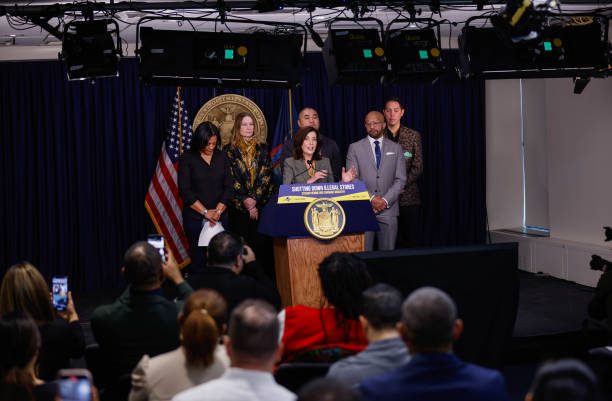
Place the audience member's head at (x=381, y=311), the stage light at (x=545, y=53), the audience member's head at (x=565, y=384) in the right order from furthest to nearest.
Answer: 1. the stage light at (x=545, y=53)
2. the audience member's head at (x=381, y=311)
3. the audience member's head at (x=565, y=384)

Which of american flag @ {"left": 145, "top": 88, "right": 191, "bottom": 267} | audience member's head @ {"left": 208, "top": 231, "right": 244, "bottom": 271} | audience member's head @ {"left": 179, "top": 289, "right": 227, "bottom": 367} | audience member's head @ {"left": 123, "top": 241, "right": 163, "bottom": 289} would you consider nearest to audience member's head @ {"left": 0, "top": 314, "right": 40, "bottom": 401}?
audience member's head @ {"left": 179, "top": 289, "right": 227, "bottom": 367}

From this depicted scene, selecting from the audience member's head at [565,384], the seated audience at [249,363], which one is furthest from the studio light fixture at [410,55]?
the audience member's head at [565,384]

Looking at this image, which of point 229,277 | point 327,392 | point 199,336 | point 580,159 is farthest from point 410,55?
point 327,392

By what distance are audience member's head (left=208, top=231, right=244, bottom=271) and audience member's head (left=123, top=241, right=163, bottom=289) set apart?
45 cm

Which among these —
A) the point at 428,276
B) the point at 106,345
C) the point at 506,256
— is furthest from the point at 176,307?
the point at 506,256

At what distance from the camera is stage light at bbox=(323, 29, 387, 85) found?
6.39 m

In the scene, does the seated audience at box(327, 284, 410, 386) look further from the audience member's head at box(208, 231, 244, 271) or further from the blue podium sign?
the blue podium sign

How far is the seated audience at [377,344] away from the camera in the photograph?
271cm

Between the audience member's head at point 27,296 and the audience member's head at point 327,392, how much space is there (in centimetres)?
182

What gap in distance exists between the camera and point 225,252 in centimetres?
393

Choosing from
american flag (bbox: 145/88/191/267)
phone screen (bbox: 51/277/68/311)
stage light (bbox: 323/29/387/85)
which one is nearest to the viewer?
phone screen (bbox: 51/277/68/311)

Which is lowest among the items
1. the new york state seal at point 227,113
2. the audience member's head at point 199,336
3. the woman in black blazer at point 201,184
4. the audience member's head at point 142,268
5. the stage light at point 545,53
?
the audience member's head at point 199,336

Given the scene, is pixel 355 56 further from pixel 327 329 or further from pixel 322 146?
pixel 327 329

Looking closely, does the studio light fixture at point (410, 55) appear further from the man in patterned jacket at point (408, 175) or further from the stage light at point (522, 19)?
A: the man in patterned jacket at point (408, 175)
